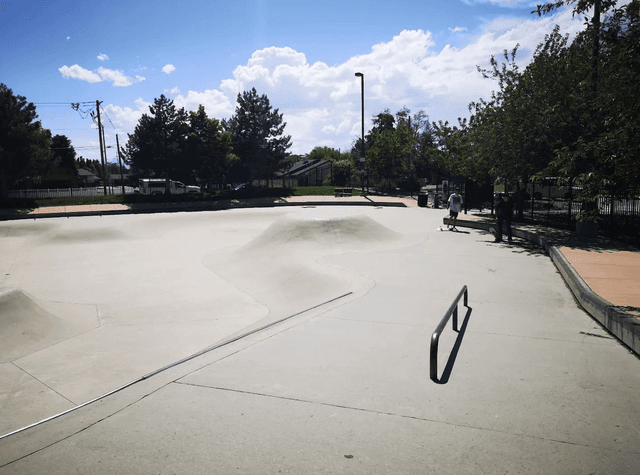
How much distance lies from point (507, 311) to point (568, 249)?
20.4ft

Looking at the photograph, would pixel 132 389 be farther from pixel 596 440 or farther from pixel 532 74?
pixel 532 74

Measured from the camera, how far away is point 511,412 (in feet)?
13.0

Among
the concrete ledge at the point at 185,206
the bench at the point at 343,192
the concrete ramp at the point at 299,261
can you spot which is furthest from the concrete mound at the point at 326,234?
the bench at the point at 343,192

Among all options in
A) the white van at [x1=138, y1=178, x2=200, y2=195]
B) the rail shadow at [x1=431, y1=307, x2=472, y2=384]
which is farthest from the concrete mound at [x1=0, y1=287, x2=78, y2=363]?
the white van at [x1=138, y1=178, x2=200, y2=195]

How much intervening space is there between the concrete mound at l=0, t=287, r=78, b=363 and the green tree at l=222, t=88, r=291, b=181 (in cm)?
4218

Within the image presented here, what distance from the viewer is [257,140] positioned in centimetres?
4997

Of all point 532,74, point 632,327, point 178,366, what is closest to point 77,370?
point 178,366

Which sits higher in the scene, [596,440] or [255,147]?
[255,147]

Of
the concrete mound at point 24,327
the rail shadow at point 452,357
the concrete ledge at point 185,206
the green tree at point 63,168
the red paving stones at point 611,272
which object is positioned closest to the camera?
the rail shadow at point 452,357

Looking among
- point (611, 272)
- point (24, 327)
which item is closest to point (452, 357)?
point (611, 272)

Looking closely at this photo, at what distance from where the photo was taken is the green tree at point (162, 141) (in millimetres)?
39906

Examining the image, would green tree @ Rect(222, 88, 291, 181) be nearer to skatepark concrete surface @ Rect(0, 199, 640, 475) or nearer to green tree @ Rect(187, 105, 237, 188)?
green tree @ Rect(187, 105, 237, 188)

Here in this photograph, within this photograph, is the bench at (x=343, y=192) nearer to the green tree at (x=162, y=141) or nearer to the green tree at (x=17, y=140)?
the green tree at (x=162, y=141)

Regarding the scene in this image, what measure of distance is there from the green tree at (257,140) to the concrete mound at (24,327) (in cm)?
4218
